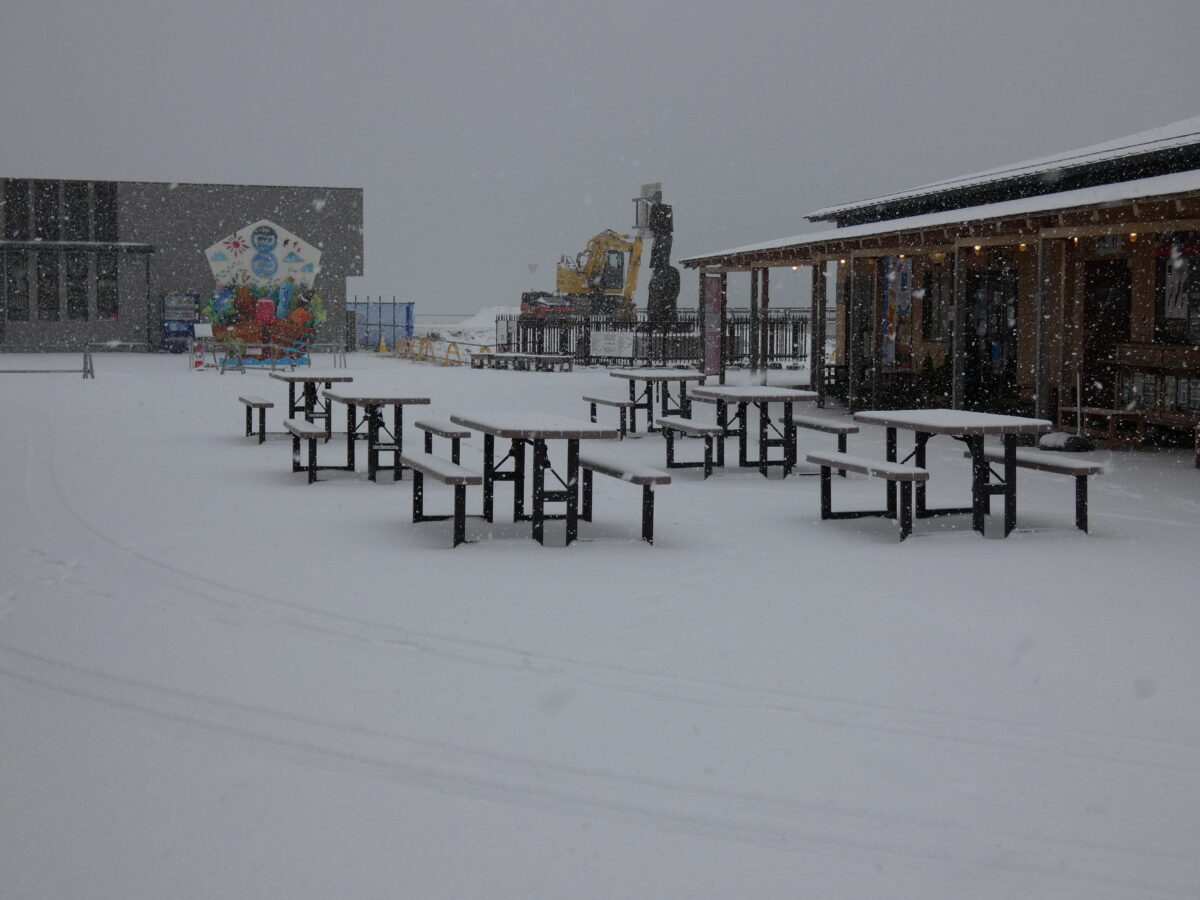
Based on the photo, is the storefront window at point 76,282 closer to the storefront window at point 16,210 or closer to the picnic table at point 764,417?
the storefront window at point 16,210

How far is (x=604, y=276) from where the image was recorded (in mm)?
46562

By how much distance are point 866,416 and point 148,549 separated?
4996 mm

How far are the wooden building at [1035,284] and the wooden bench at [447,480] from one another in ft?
24.5

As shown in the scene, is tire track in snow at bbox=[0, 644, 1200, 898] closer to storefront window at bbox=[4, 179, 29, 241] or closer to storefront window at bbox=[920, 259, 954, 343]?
storefront window at bbox=[920, 259, 954, 343]

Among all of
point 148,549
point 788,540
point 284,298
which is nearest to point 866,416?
point 788,540

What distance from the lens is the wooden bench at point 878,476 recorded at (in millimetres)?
8594

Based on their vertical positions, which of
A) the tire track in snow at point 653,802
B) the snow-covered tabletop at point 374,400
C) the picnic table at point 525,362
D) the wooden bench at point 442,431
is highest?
Answer: the picnic table at point 525,362

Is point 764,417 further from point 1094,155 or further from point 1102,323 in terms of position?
point 1094,155

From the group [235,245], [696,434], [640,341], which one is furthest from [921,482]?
[235,245]

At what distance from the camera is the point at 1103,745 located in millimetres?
4418

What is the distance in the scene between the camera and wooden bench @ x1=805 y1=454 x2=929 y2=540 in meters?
8.59

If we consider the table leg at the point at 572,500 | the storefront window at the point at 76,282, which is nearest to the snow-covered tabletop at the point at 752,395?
the table leg at the point at 572,500

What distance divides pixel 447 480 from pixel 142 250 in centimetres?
3756

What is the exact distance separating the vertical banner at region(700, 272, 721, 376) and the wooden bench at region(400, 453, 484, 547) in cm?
1760
